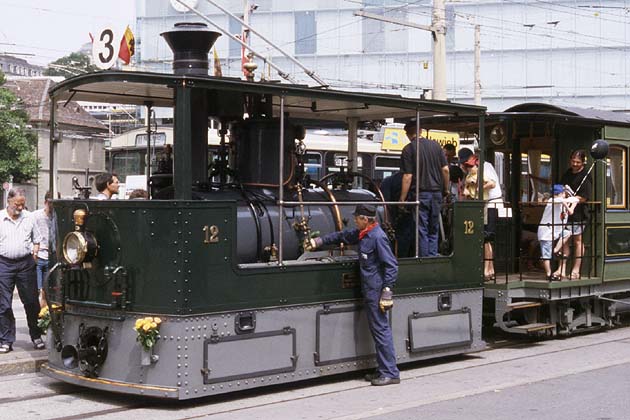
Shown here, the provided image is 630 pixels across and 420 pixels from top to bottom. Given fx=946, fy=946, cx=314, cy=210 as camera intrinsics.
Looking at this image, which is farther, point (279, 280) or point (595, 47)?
point (595, 47)

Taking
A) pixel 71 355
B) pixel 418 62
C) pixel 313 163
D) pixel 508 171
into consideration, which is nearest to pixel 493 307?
pixel 508 171

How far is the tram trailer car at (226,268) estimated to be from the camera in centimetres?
809

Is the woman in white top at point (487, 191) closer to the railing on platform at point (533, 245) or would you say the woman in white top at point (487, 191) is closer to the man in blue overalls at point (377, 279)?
the railing on platform at point (533, 245)

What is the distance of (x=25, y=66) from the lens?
142625mm

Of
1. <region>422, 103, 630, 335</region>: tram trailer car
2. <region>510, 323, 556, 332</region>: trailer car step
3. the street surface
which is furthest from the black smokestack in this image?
<region>510, 323, 556, 332</region>: trailer car step

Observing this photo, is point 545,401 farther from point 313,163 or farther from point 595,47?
point 595,47

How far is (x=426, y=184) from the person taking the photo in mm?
10289

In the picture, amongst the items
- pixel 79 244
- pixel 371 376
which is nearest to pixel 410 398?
pixel 371 376

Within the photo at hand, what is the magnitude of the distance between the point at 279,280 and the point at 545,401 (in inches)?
104

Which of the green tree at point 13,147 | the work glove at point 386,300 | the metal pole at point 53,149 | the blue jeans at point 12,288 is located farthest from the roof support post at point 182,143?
the green tree at point 13,147

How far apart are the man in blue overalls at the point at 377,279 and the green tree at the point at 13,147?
99.6ft

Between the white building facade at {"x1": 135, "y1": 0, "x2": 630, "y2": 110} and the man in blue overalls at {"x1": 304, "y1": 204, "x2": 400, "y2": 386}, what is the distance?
4513 cm

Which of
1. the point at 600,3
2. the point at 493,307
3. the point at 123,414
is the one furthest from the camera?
the point at 600,3

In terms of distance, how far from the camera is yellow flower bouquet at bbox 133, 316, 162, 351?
7.95m
